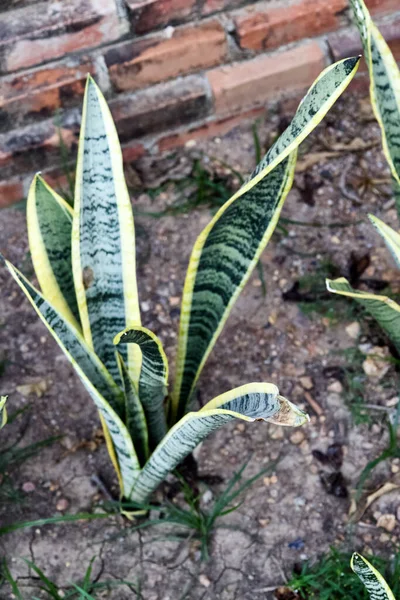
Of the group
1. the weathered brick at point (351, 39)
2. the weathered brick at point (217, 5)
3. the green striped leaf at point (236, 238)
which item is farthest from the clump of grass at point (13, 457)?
the weathered brick at point (351, 39)

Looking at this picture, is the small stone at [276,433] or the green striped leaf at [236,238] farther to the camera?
the small stone at [276,433]

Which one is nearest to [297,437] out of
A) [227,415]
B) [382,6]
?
[227,415]

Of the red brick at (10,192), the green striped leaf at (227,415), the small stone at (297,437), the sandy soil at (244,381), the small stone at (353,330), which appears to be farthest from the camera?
the red brick at (10,192)

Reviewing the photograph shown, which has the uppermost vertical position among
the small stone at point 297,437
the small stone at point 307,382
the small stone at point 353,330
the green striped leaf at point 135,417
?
the green striped leaf at point 135,417

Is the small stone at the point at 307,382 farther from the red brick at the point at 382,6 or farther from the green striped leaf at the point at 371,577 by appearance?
the red brick at the point at 382,6

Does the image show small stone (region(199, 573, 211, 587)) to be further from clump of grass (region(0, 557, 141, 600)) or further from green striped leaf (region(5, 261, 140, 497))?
green striped leaf (region(5, 261, 140, 497))

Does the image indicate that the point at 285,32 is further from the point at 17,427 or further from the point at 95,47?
the point at 17,427

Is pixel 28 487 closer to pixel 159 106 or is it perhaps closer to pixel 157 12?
pixel 159 106
